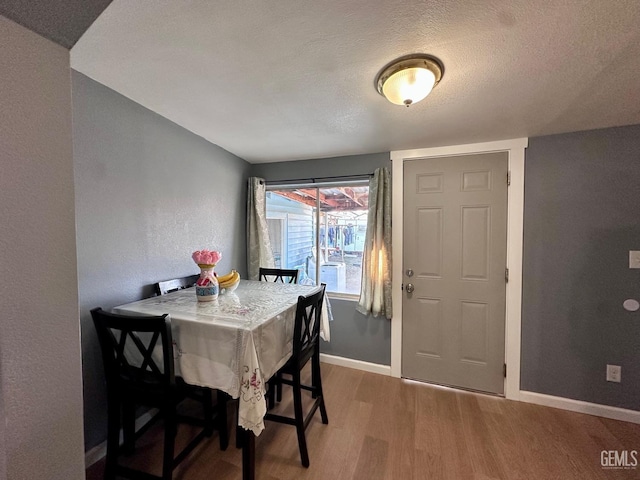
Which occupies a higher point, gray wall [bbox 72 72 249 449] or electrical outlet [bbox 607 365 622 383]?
gray wall [bbox 72 72 249 449]

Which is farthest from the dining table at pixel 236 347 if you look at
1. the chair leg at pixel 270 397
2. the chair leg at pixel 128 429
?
the chair leg at pixel 270 397

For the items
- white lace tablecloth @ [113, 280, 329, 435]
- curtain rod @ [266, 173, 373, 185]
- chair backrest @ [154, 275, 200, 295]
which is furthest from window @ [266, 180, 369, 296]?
white lace tablecloth @ [113, 280, 329, 435]

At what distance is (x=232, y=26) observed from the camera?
40.6 inches

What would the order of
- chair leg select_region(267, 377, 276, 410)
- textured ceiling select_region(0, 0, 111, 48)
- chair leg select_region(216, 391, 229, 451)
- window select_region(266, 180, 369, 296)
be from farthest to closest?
window select_region(266, 180, 369, 296), chair leg select_region(267, 377, 276, 410), chair leg select_region(216, 391, 229, 451), textured ceiling select_region(0, 0, 111, 48)

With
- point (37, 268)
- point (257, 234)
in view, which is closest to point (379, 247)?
point (257, 234)

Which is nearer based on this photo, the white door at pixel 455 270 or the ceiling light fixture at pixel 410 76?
the ceiling light fixture at pixel 410 76

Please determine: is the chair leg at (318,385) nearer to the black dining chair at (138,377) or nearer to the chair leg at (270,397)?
the chair leg at (270,397)

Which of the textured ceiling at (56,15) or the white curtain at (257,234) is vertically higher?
the textured ceiling at (56,15)

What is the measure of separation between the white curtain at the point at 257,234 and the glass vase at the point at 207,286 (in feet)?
3.74

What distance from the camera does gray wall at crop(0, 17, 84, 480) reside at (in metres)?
0.60

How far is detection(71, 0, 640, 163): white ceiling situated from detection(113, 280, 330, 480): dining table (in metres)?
1.29

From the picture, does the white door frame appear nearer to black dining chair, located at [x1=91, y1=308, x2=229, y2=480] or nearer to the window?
the window

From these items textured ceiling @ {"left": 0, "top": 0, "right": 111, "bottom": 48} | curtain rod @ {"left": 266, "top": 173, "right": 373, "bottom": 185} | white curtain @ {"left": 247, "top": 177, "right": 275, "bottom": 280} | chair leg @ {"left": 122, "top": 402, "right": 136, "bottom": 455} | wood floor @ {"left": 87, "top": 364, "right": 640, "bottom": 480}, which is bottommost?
wood floor @ {"left": 87, "top": 364, "right": 640, "bottom": 480}

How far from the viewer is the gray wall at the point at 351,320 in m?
2.54
